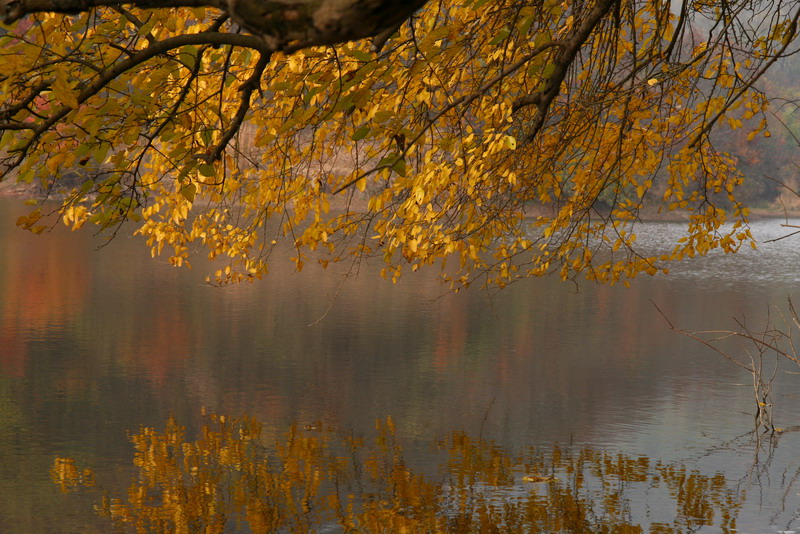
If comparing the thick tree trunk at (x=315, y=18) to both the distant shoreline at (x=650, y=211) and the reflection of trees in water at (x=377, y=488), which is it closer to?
the reflection of trees in water at (x=377, y=488)

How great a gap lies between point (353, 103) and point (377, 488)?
14.5ft

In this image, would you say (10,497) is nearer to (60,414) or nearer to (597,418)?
(60,414)

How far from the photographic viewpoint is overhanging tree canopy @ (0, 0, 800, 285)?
483 centimetres

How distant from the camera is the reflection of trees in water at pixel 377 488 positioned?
7809 mm

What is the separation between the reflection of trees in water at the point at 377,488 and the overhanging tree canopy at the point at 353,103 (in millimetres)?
1805

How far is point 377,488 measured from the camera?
8664 mm

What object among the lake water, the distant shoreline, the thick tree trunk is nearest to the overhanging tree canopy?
the thick tree trunk

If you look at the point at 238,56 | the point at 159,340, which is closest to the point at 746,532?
the point at 238,56

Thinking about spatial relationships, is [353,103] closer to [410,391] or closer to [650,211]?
[410,391]

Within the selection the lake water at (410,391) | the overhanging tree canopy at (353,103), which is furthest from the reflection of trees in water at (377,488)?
the overhanging tree canopy at (353,103)

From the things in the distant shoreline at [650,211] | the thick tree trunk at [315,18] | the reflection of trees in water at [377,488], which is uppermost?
the distant shoreline at [650,211]

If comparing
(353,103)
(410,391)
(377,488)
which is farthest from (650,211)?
(353,103)

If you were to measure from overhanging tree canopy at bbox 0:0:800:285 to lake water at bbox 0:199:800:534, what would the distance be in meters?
1.78

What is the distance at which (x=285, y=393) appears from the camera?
1239 centimetres
